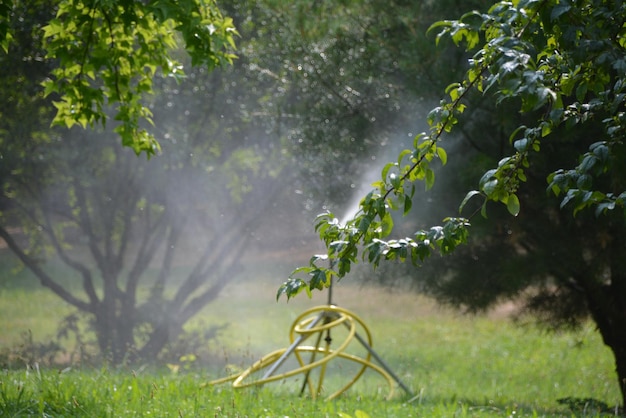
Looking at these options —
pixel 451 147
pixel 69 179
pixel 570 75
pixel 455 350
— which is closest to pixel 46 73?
pixel 69 179

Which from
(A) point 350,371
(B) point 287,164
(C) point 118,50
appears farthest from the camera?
(B) point 287,164

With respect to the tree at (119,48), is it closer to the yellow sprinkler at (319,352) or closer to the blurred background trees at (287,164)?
the blurred background trees at (287,164)

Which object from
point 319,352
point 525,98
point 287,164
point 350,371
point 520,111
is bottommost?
point 525,98

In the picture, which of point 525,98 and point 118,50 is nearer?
point 525,98

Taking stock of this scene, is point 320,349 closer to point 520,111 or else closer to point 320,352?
point 320,352

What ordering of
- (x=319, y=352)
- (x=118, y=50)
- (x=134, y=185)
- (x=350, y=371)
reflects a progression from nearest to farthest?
(x=118, y=50) → (x=319, y=352) → (x=350, y=371) → (x=134, y=185)

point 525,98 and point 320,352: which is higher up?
point 320,352

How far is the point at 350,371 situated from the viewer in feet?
28.3

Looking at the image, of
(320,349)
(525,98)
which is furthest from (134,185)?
(525,98)

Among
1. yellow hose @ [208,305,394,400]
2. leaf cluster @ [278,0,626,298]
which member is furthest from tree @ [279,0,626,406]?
yellow hose @ [208,305,394,400]

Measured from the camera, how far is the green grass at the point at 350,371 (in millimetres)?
3408

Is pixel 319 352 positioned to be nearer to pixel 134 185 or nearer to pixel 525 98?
pixel 525 98

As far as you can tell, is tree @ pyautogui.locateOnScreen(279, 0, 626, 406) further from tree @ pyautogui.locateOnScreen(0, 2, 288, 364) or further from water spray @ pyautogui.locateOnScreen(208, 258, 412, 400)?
tree @ pyautogui.locateOnScreen(0, 2, 288, 364)

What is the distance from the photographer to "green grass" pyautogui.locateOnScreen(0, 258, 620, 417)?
3.41 m
